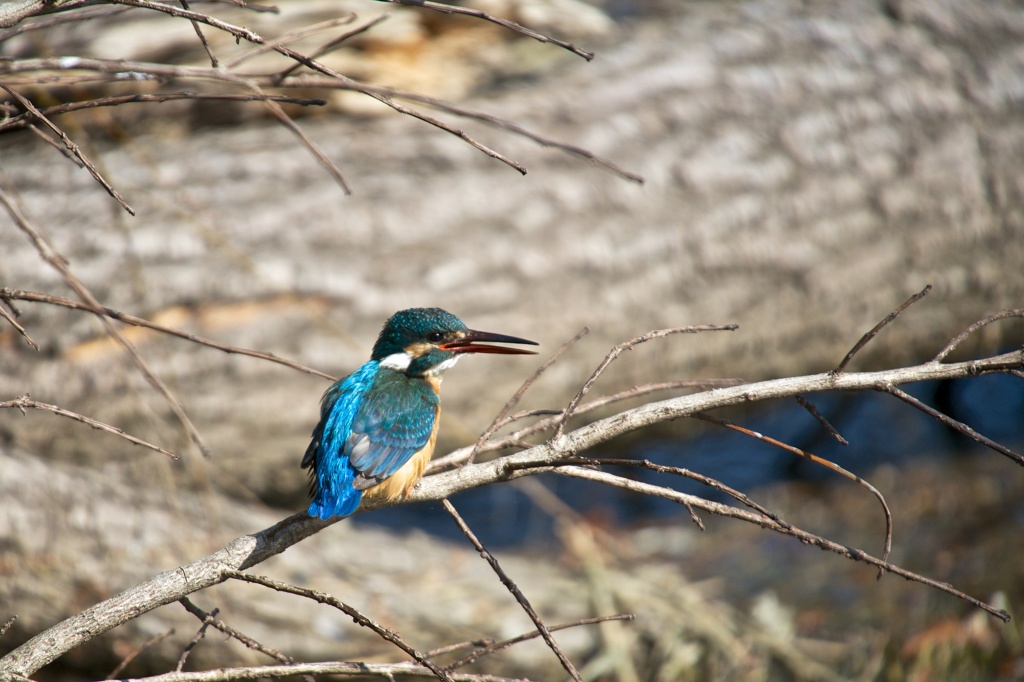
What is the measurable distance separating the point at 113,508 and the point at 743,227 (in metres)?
2.82

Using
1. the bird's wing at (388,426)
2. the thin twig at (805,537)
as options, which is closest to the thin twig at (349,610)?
the thin twig at (805,537)

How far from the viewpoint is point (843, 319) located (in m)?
3.79

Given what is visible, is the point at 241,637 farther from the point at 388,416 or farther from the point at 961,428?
the point at 961,428

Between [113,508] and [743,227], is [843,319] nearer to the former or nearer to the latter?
[743,227]

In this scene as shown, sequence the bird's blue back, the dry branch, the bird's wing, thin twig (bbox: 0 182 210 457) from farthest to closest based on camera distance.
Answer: the bird's wing < the bird's blue back < the dry branch < thin twig (bbox: 0 182 210 457)

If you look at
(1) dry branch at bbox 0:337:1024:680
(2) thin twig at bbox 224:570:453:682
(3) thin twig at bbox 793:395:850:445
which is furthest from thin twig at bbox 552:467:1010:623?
(2) thin twig at bbox 224:570:453:682

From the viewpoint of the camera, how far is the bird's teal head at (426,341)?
2.62 meters

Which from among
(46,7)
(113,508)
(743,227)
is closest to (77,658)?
(113,508)

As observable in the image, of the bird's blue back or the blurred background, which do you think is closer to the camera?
the bird's blue back

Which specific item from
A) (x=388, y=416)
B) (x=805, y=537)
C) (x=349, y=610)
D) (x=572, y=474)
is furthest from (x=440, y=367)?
(x=805, y=537)

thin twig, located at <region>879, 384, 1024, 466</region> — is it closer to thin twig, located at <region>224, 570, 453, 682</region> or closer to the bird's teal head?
thin twig, located at <region>224, 570, 453, 682</region>

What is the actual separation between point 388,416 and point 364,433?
4.0 inches

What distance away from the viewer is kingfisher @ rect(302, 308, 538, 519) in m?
2.04

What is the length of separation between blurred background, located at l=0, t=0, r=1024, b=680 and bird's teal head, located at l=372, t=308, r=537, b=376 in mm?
813
